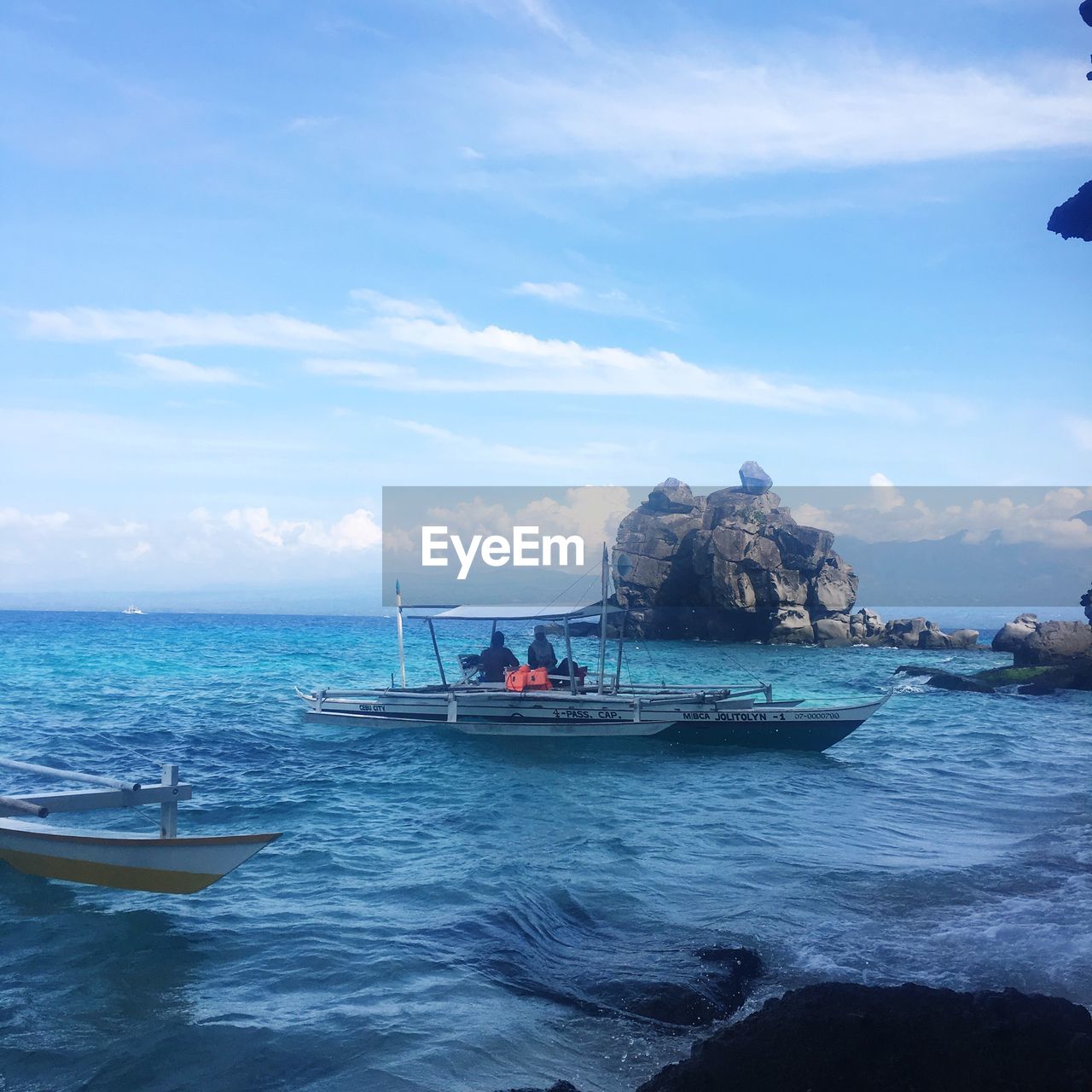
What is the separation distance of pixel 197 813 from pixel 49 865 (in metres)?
5.55

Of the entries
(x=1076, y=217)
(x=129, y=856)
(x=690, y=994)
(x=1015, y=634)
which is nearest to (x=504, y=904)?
(x=690, y=994)

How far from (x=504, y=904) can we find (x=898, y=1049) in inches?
235

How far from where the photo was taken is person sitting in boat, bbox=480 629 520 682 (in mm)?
25172

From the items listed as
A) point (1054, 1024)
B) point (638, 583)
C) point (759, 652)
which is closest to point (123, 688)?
point (1054, 1024)

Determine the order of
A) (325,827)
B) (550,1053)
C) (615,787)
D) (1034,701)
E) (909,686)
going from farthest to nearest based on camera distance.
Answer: (909,686)
(1034,701)
(615,787)
(325,827)
(550,1053)

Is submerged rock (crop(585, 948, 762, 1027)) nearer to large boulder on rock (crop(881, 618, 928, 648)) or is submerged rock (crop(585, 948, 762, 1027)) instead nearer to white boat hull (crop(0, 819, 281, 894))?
white boat hull (crop(0, 819, 281, 894))

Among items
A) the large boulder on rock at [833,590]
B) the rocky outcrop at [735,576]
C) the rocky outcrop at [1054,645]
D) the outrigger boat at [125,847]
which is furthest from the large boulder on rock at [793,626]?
the outrigger boat at [125,847]

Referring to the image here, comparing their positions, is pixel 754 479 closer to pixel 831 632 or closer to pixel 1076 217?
pixel 831 632

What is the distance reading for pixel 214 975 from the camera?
9.18 metres

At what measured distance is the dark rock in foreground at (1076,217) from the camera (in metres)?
8.87

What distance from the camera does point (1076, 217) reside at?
8.97m

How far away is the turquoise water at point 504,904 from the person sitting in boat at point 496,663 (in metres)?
1.98

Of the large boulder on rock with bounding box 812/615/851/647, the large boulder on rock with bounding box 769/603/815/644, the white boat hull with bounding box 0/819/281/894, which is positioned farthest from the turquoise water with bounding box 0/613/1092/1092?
the large boulder on rock with bounding box 812/615/851/647

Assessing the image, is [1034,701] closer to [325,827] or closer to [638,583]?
[325,827]
